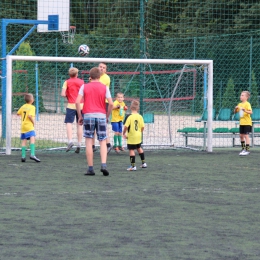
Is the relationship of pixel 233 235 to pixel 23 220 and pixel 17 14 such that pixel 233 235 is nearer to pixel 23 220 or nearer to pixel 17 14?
pixel 23 220

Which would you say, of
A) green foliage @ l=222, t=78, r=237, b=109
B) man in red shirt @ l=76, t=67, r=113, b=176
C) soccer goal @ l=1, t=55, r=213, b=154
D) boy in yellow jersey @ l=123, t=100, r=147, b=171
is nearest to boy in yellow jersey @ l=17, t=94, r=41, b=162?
soccer goal @ l=1, t=55, r=213, b=154

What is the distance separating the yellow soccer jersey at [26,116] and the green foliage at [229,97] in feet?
40.6

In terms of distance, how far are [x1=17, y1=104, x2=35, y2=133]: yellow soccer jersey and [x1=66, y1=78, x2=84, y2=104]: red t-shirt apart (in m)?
1.52

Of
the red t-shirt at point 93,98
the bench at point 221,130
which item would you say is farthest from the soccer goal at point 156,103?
the red t-shirt at point 93,98

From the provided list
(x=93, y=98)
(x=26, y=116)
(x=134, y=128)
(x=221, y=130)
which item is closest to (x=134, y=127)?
(x=134, y=128)

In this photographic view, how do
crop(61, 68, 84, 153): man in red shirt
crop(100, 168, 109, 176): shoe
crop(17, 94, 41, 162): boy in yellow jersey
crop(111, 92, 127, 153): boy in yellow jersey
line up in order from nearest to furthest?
crop(100, 168, 109, 176): shoe, crop(17, 94, 41, 162): boy in yellow jersey, crop(61, 68, 84, 153): man in red shirt, crop(111, 92, 127, 153): boy in yellow jersey

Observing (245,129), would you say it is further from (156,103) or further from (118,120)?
(156,103)

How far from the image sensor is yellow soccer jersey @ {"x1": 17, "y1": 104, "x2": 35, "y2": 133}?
1322 cm

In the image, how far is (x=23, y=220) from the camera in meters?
7.15

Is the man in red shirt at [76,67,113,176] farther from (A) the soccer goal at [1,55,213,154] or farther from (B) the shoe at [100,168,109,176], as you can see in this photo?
(A) the soccer goal at [1,55,213,154]

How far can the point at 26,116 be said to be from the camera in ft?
43.4

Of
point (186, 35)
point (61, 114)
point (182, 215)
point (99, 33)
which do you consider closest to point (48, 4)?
point (61, 114)

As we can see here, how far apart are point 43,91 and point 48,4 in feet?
13.5

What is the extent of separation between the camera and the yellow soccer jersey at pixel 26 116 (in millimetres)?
13219
